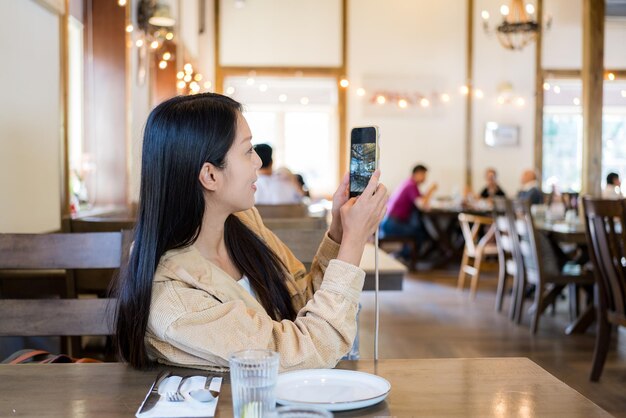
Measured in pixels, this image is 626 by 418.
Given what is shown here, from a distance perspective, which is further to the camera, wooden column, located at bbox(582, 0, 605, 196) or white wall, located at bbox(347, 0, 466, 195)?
white wall, located at bbox(347, 0, 466, 195)

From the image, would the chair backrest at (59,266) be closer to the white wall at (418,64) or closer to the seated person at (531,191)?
the seated person at (531,191)

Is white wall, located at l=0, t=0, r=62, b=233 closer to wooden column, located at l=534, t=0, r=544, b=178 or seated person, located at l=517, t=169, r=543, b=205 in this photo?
seated person, located at l=517, t=169, r=543, b=205

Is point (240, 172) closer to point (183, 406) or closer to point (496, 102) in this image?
point (183, 406)

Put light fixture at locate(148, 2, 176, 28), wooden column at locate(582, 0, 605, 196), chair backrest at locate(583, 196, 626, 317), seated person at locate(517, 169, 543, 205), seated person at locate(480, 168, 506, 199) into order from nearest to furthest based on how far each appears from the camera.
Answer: chair backrest at locate(583, 196, 626, 317), light fixture at locate(148, 2, 176, 28), wooden column at locate(582, 0, 605, 196), seated person at locate(517, 169, 543, 205), seated person at locate(480, 168, 506, 199)

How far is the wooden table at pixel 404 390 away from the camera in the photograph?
1.05m

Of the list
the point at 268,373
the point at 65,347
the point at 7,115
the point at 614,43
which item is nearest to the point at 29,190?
the point at 7,115

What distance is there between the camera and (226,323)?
1.25m

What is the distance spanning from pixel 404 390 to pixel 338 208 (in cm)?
54

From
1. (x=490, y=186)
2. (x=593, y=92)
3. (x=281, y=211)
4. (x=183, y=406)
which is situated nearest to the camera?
(x=183, y=406)

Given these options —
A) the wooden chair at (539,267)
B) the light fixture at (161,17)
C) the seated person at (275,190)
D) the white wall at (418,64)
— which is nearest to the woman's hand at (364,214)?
the wooden chair at (539,267)

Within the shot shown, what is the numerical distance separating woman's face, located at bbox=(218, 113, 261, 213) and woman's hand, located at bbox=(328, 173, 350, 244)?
0.21m

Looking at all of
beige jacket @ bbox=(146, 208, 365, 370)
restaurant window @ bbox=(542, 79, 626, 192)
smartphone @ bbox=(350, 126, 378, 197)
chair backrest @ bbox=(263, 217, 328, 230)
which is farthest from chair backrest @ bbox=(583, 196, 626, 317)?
restaurant window @ bbox=(542, 79, 626, 192)

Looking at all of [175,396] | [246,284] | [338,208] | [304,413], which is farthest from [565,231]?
[304,413]

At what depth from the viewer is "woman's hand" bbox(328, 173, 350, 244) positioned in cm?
156
